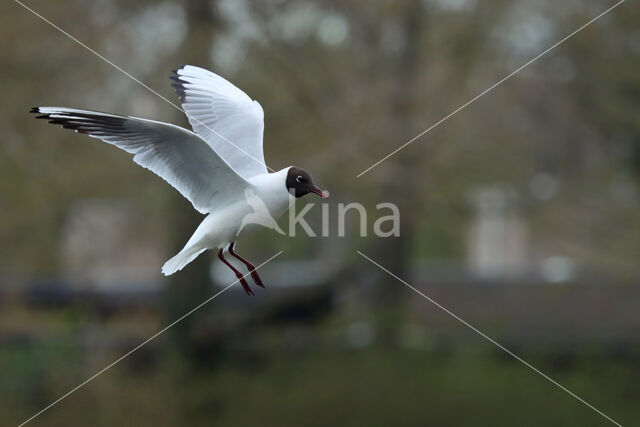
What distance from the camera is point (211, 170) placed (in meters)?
3.76

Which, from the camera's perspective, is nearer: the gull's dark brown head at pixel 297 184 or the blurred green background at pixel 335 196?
the gull's dark brown head at pixel 297 184

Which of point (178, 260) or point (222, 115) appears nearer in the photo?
point (178, 260)

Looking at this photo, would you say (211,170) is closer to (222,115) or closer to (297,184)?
(297,184)

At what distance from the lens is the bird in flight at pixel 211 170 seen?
3518 mm

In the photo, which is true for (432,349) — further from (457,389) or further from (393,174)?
(393,174)

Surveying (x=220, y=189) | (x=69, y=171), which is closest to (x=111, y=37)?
(x=69, y=171)

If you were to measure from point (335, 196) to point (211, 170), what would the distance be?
20.8 ft

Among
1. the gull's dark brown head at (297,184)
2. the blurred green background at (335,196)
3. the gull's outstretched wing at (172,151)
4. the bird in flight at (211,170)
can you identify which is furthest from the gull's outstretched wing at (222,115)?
the blurred green background at (335,196)

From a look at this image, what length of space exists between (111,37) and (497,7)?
3.88 m

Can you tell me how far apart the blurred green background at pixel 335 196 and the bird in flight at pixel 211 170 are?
432cm

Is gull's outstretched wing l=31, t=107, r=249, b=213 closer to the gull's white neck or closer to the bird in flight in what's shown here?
the bird in flight

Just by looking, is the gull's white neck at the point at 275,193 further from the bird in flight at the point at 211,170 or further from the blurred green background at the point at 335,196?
the blurred green background at the point at 335,196

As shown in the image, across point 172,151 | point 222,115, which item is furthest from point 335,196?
point 172,151

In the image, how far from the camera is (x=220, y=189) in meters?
3.82
